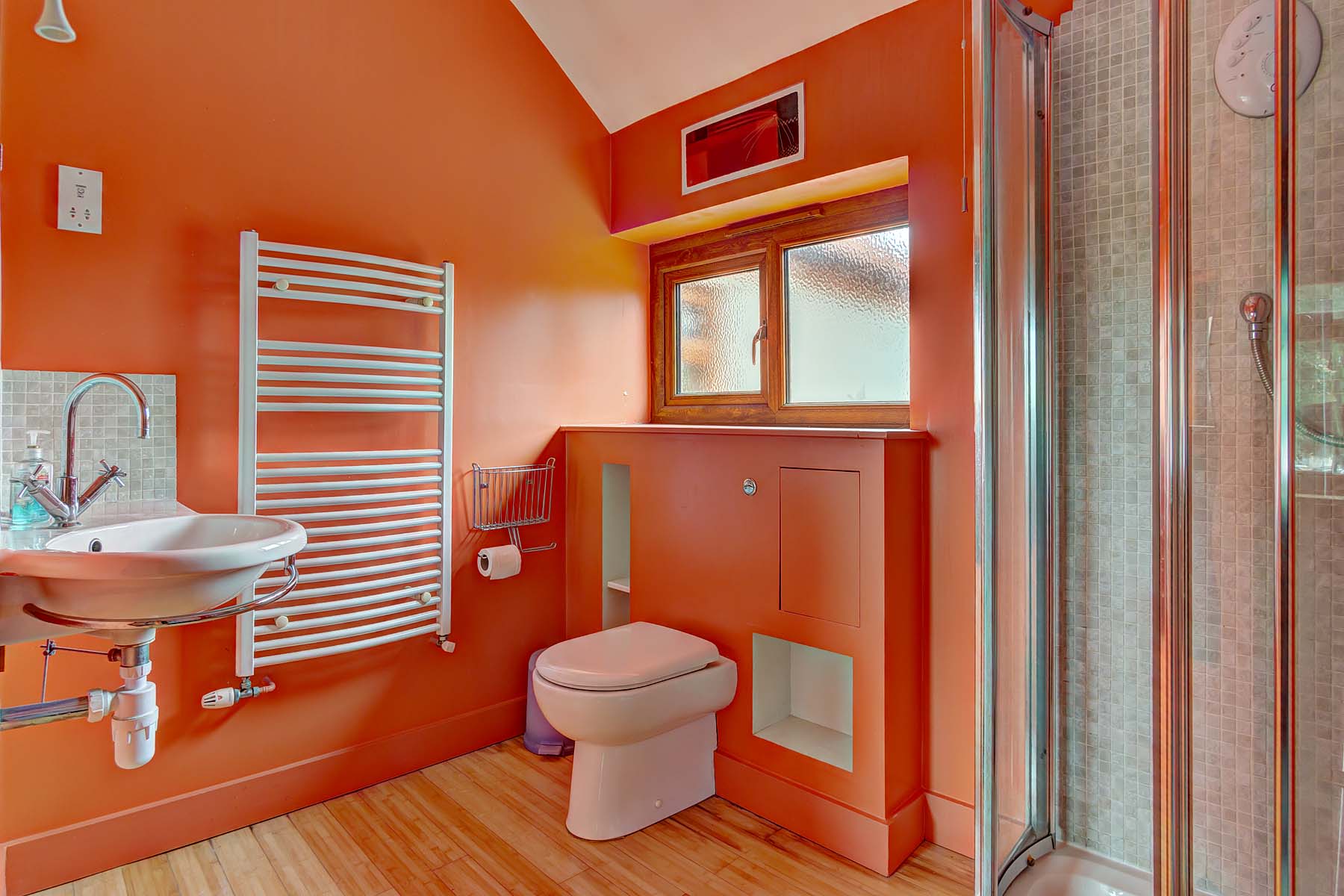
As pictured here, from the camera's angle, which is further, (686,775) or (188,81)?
(686,775)

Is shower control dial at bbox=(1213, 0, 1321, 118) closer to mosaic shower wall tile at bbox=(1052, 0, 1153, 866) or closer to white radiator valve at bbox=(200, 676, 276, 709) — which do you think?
mosaic shower wall tile at bbox=(1052, 0, 1153, 866)

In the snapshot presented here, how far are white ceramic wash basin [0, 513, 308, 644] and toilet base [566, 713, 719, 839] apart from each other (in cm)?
100

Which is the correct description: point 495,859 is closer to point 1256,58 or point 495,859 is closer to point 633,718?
point 633,718

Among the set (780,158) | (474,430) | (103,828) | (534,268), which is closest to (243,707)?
(103,828)

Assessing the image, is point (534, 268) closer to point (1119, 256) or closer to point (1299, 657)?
point (1119, 256)

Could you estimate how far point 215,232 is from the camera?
1.84 m

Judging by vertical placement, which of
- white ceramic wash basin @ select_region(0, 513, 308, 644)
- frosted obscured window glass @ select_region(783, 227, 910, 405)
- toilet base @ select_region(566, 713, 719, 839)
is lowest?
toilet base @ select_region(566, 713, 719, 839)

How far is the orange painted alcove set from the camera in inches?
69.2

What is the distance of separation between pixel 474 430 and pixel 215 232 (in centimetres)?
89

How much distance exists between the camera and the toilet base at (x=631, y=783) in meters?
1.86

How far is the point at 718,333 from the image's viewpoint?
8.85 feet

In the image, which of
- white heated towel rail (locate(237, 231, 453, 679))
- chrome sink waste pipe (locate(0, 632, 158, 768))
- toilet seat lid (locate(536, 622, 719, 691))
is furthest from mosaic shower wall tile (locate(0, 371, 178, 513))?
toilet seat lid (locate(536, 622, 719, 691))

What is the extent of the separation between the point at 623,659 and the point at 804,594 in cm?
51

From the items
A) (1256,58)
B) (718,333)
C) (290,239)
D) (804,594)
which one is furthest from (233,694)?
(1256,58)
